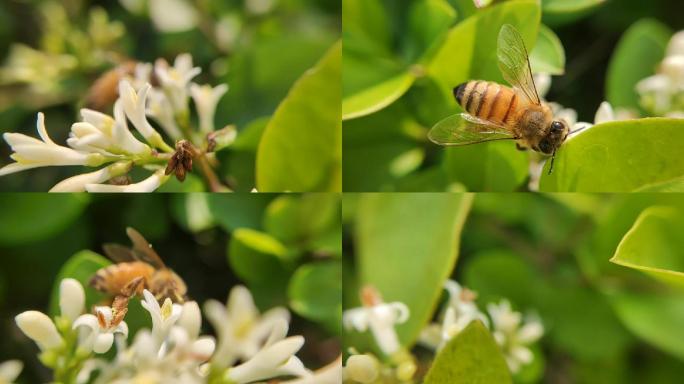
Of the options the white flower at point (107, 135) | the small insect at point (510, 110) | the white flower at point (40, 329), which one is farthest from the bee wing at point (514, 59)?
the white flower at point (40, 329)

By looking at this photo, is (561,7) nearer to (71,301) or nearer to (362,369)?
(362,369)

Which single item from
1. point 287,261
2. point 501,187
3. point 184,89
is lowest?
point 287,261

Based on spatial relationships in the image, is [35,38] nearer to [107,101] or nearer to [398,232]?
[107,101]

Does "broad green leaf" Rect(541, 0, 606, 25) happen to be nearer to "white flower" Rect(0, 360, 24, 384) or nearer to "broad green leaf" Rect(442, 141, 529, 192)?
"broad green leaf" Rect(442, 141, 529, 192)

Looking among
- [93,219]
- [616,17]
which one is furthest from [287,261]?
[616,17]

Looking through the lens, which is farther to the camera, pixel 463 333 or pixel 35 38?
pixel 35 38

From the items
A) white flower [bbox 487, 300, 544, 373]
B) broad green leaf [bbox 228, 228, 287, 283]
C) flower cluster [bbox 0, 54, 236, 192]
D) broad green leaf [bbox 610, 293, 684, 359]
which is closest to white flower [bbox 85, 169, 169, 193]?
flower cluster [bbox 0, 54, 236, 192]

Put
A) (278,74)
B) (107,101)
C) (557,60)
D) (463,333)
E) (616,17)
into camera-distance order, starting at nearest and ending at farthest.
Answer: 1. (463,333)
2. (557,60)
3. (107,101)
4. (278,74)
5. (616,17)
